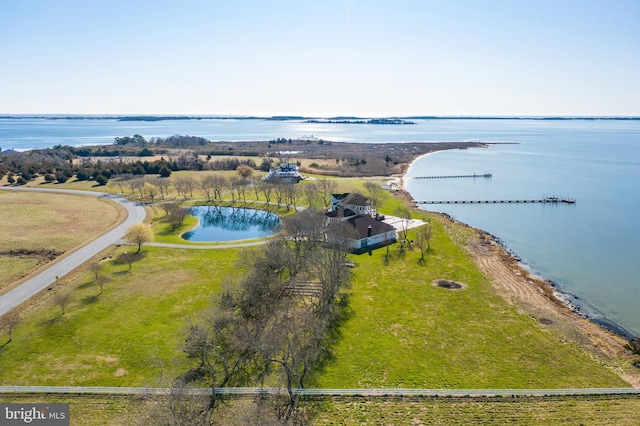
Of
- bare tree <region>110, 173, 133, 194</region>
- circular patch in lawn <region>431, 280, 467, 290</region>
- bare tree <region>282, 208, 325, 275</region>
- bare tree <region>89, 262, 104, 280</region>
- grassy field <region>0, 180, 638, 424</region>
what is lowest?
grassy field <region>0, 180, 638, 424</region>

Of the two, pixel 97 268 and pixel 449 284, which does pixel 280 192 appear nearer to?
pixel 97 268

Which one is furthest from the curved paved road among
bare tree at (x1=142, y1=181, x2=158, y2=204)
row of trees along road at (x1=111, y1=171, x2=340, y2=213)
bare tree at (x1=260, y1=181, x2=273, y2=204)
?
bare tree at (x1=260, y1=181, x2=273, y2=204)

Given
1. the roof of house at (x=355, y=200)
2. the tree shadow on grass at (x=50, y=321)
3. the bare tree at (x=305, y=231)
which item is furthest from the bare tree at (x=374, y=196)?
the tree shadow on grass at (x=50, y=321)

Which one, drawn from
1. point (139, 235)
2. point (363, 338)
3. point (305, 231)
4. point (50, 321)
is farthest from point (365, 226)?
point (50, 321)

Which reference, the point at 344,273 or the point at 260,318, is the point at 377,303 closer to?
the point at 344,273

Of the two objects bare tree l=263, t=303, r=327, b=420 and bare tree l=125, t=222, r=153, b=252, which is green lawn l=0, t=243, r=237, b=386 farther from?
bare tree l=263, t=303, r=327, b=420

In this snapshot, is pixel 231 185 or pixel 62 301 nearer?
pixel 62 301
